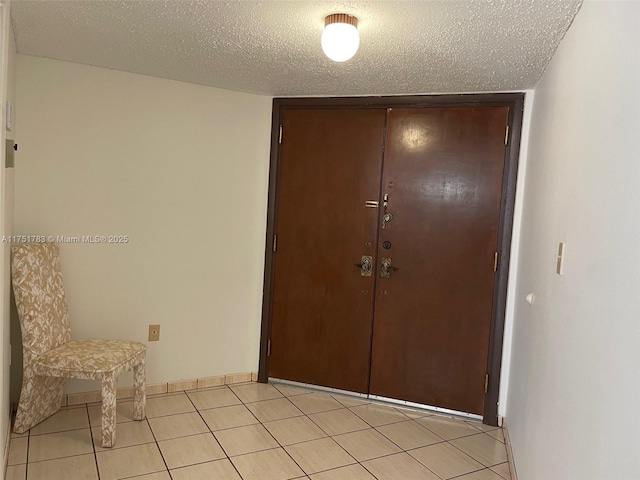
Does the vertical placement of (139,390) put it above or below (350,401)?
above

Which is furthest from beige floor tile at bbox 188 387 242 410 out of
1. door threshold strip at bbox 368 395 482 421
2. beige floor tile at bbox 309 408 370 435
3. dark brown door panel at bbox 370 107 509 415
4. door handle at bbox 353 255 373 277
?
door handle at bbox 353 255 373 277

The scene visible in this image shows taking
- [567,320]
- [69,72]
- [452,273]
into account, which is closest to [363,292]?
[452,273]

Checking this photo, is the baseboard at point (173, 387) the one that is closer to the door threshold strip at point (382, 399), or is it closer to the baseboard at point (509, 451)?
the door threshold strip at point (382, 399)

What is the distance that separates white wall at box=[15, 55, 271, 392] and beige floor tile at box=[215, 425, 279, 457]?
0.73 m

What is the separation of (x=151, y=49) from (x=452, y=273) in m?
2.16

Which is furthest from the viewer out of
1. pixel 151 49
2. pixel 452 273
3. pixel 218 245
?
pixel 218 245

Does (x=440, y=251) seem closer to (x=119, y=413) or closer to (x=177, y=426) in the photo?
(x=177, y=426)

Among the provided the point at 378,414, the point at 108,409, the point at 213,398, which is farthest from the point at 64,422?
the point at 378,414

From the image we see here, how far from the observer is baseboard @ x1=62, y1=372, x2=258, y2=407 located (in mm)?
3002

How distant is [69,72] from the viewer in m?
2.87

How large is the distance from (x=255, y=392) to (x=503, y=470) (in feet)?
5.37

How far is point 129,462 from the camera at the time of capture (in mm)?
2406

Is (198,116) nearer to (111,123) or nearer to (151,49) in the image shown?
(111,123)

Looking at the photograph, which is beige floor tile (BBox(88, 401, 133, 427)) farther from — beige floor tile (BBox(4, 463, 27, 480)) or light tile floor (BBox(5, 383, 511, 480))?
beige floor tile (BBox(4, 463, 27, 480))
